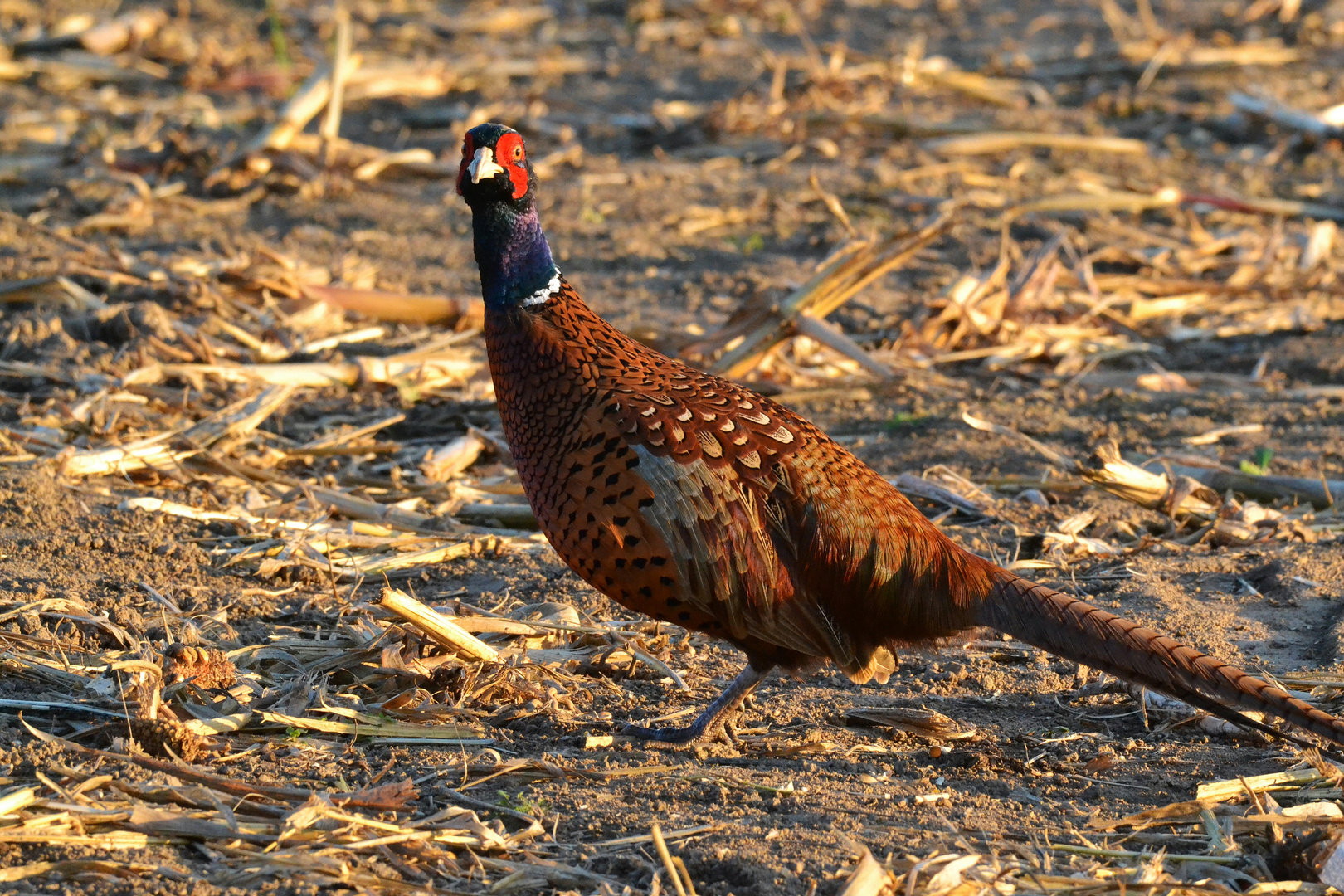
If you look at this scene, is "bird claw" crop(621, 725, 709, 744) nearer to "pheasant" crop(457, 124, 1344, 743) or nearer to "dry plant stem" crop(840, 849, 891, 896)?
"pheasant" crop(457, 124, 1344, 743)

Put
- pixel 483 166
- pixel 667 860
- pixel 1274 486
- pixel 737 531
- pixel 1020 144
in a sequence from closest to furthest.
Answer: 1. pixel 667 860
2. pixel 737 531
3. pixel 483 166
4. pixel 1274 486
5. pixel 1020 144

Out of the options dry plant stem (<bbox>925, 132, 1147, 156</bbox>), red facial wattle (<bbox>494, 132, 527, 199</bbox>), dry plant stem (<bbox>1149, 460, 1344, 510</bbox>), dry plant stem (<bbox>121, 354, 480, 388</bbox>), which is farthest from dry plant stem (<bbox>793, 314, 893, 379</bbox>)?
dry plant stem (<bbox>925, 132, 1147, 156</bbox>)

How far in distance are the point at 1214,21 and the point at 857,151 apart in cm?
471

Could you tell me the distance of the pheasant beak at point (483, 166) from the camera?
392 centimetres

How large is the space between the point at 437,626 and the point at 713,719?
781 mm

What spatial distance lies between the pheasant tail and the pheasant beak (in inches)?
69.2

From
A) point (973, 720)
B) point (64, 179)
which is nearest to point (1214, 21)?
point (64, 179)

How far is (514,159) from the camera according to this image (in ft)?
13.0

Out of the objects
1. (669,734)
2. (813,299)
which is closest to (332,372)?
(813,299)

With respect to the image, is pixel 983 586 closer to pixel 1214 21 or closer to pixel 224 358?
pixel 224 358

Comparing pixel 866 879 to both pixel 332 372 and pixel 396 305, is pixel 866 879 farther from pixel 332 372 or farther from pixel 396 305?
pixel 396 305

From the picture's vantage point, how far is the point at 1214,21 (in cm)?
1221

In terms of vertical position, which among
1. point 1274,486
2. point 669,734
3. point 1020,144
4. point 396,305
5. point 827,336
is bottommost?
point 669,734

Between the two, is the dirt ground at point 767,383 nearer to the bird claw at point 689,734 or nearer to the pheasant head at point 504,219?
the bird claw at point 689,734
